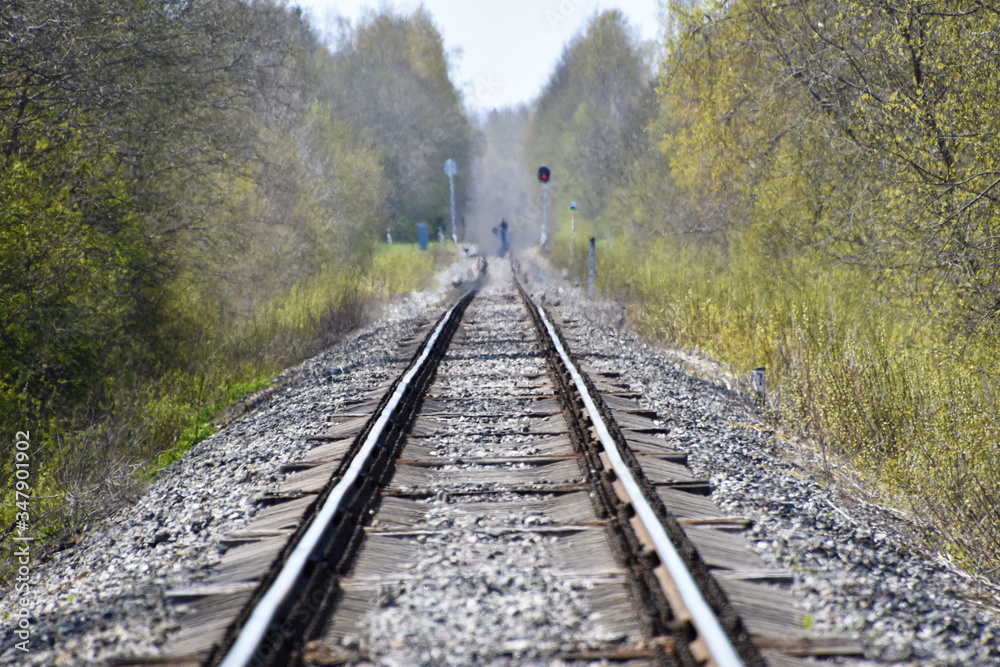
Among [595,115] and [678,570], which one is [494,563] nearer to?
[678,570]

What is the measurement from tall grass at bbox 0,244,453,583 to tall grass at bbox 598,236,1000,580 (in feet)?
17.7

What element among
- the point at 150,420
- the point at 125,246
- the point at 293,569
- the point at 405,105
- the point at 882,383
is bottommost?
the point at 150,420

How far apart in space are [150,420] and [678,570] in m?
5.89

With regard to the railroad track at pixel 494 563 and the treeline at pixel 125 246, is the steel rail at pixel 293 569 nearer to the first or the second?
the railroad track at pixel 494 563

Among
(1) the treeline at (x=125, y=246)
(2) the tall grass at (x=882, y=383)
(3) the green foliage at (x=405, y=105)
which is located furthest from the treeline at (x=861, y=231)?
(3) the green foliage at (x=405, y=105)

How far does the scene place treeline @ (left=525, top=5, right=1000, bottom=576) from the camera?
530cm

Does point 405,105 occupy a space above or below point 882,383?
above

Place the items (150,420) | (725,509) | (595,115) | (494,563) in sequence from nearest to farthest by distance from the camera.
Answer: (494,563) → (725,509) → (150,420) → (595,115)

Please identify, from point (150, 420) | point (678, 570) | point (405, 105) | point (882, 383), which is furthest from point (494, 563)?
point (405, 105)

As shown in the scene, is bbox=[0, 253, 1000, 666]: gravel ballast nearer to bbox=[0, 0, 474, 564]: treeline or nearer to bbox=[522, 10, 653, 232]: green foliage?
bbox=[0, 0, 474, 564]: treeline

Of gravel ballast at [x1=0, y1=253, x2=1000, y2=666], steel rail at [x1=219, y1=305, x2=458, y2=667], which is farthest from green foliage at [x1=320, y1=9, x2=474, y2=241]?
steel rail at [x1=219, y1=305, x2=458, y2=667]

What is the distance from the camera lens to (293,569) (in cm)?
321

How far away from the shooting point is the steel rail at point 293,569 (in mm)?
2605

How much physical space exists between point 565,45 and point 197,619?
68.1 metres
